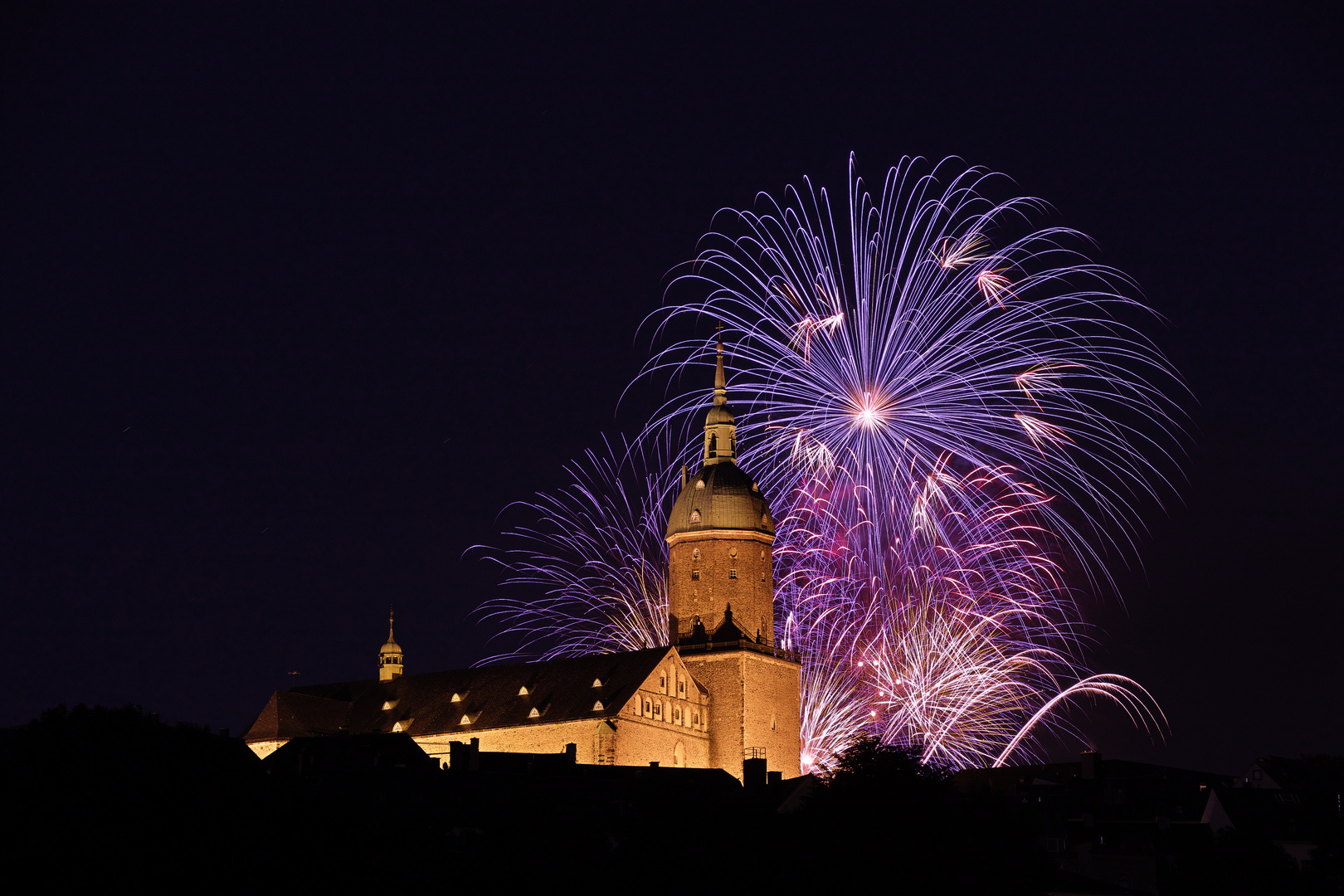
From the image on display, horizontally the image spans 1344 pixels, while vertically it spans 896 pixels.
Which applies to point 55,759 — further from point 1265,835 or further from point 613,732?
point 1265,835

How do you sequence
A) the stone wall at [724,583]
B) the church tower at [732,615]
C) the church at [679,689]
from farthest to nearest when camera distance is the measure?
1. the stone wall at [724,583]
2. the church tower at [732,615]
3. the church at [679,689]

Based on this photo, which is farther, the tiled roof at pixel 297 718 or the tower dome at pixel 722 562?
the tiled roof at pixel 297 718

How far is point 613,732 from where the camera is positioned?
85500 millimetres

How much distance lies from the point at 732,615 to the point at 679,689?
16.6 feet

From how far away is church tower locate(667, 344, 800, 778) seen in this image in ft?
295

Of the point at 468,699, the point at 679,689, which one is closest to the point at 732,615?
the point at 679,689

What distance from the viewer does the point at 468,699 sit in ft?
308

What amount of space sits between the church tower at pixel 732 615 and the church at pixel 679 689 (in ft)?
0.19

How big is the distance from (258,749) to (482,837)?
4879cm

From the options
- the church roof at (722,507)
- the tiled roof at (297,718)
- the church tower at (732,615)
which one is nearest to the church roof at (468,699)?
the tiled roof at (297,718)

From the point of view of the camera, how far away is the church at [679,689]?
87.4m

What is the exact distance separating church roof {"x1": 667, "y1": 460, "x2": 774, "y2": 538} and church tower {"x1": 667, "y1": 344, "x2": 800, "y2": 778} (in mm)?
40

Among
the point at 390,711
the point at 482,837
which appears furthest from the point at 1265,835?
the point at 390,711

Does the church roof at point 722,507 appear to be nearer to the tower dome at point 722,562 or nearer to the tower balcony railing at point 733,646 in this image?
the tower dome at point 722,562
